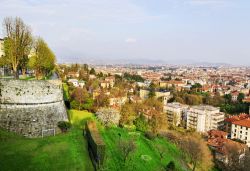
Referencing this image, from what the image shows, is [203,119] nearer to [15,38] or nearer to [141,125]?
[141,125]

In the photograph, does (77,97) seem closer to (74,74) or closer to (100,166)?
(100,166)

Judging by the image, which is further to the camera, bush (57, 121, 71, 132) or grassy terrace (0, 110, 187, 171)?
bush (57, 121, 71, 132)

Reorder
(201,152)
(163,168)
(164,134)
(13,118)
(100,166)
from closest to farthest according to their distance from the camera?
(100,166) → (13,118) → (163,168) → (201,152) → (164,134)

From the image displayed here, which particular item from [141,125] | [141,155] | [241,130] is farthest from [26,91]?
[241,130]

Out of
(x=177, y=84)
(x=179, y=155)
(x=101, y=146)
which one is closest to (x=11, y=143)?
(x=101, y=146)

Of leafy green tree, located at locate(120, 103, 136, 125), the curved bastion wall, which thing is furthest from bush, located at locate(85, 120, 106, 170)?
leafy green tree, located at locate(120, 103, 136, 125)

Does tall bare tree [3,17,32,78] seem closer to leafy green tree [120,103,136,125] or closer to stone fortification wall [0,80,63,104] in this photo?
stone fortification wall [0,80,63,104]
